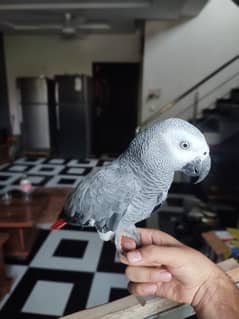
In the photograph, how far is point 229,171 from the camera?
3049mm

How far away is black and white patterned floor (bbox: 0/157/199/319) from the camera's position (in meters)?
1.62

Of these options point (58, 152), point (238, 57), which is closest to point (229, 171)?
point (238, 57)

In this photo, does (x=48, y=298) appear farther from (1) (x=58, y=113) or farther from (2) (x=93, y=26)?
(2) (x=93, y=26)

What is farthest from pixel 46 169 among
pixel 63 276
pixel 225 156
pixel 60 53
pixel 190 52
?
pixel 190 52

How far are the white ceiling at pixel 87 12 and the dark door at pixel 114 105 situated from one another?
0.96 m

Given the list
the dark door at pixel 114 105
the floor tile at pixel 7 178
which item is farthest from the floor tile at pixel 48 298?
the dark door at pixel 114 105

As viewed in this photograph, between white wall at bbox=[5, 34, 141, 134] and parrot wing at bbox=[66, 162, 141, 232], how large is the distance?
4.98m

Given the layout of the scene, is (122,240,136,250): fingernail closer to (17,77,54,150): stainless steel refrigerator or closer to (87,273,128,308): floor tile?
(87,273,128,308): floor tile

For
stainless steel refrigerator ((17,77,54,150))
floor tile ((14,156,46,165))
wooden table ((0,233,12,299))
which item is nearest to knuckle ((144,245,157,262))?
wooden table ((0,233,12,299))

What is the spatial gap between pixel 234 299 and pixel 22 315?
4.78ft

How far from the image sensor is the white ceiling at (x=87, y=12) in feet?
10.1

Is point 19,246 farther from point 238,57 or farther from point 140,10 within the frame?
point 238,57

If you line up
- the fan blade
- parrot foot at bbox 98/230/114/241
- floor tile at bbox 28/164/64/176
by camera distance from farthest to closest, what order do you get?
floor tile at bbox 28/164/64/176
the fan blade
parrot foot at bbox 98/230/114/241

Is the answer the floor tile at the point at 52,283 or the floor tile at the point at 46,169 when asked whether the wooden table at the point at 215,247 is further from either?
the floor tile at the point at 46,169
